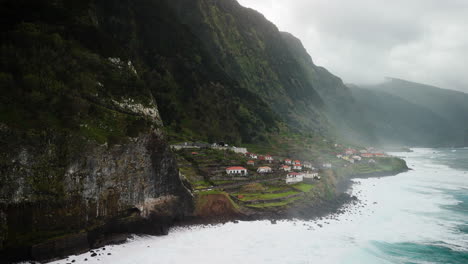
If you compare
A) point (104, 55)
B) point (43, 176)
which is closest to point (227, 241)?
point (43, 176)

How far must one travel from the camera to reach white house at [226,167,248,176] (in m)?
59.3

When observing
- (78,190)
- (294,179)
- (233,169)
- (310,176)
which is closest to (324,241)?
(294,179)

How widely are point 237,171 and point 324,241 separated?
2687 cm

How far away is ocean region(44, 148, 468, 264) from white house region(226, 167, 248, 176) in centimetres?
1825

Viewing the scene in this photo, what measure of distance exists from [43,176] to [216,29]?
144 m

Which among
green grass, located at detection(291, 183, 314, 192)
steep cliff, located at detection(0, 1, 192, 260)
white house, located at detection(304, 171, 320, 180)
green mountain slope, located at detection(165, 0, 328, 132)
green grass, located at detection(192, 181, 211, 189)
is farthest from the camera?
green mountain slope, located at detection(165, 0, 328, 132)

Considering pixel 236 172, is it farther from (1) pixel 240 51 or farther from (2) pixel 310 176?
(1) pixel 240 51

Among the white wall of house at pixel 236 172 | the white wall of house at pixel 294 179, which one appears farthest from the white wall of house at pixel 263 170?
the white wall of house at pixel 294 179

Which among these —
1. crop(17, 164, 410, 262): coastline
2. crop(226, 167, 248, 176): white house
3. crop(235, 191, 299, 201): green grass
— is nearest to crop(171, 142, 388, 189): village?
crop(226, 167, 248, 176): white house

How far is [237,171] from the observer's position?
60.6 meters

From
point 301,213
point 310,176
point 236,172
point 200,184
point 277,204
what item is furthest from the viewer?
point 310,176

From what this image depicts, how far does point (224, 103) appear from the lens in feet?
356

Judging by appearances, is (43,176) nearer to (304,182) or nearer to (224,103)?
(304,182)

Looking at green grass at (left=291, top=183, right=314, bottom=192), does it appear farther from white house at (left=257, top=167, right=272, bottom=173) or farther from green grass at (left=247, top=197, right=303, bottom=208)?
white house at (left=257, top=167, right=272, bottom=173)
